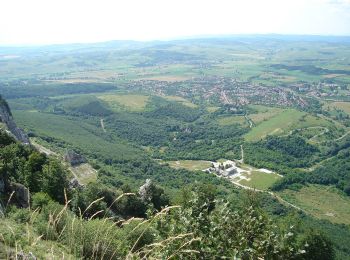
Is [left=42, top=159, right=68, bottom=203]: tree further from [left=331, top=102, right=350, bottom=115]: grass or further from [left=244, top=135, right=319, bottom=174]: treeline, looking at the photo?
[left=331, top=102, right=350, bottom=115]: grass

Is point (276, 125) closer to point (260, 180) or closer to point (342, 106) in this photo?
point (342, 106)

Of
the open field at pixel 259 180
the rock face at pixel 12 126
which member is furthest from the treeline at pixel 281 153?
the rock face at pixel 12 126

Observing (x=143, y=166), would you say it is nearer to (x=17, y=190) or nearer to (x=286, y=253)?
(x=17, y=190)

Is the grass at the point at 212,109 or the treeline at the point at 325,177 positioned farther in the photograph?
the grass at the point at 212,109

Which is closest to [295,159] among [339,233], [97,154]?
[339,233]

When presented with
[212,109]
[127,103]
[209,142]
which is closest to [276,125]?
[209,142]

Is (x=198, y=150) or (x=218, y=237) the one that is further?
(x=198, y=150)

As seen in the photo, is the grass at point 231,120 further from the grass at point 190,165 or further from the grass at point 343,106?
the grass at point 190,165
